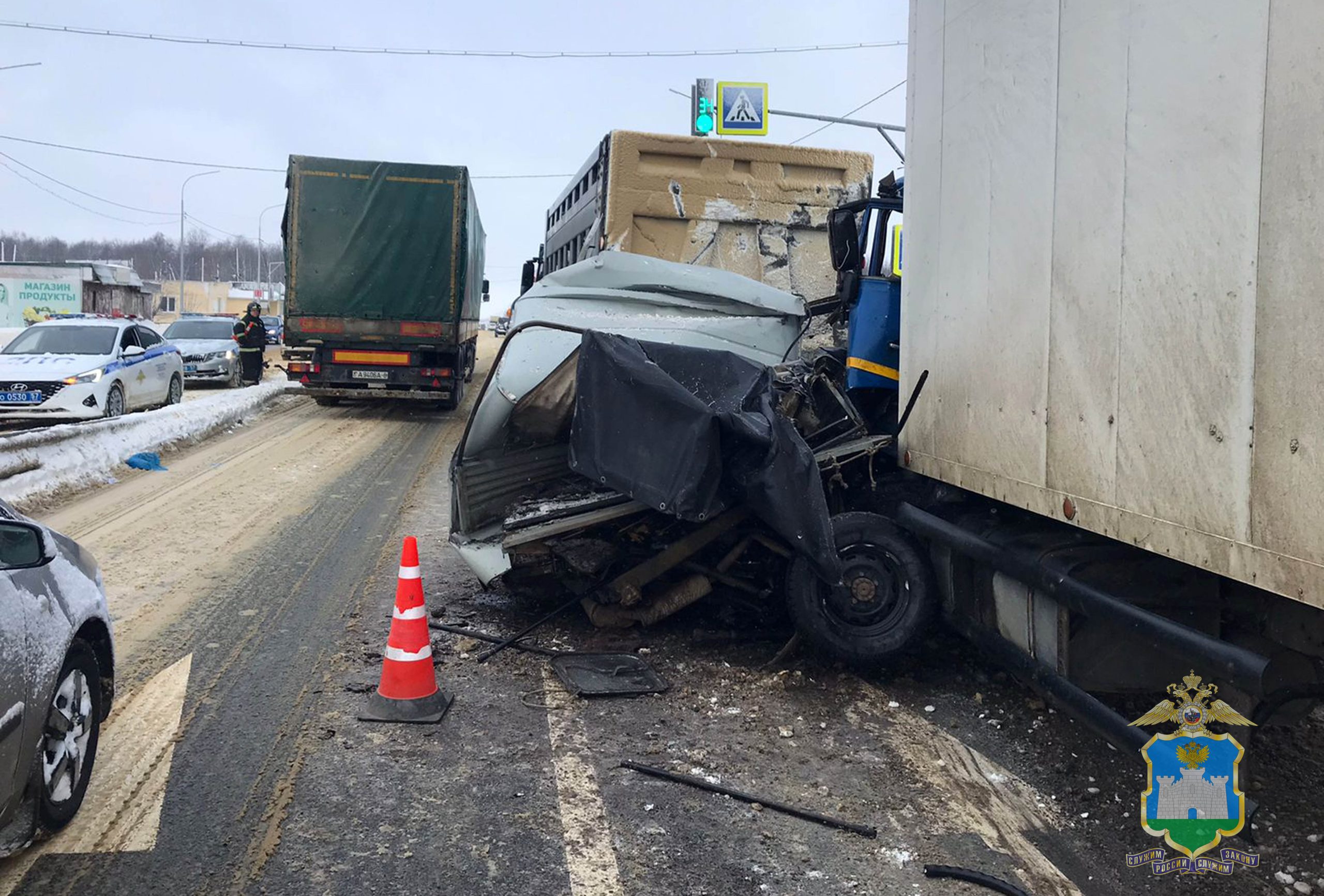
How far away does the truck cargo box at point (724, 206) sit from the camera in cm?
966

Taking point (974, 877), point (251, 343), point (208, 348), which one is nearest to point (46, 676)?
point (974, 877)

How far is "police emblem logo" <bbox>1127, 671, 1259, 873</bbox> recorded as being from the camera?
3373 mm

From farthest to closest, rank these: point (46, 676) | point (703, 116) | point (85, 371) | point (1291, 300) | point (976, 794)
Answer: point (703, 116), point (85, 371), point (976, 794), point (46, 676), point (1291, 300)

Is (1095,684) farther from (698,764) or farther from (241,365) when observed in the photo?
(241,365)

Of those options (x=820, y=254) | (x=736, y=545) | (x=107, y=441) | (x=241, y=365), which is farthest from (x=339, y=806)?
(x=241, y=365)

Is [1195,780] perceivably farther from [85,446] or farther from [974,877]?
[85,446]

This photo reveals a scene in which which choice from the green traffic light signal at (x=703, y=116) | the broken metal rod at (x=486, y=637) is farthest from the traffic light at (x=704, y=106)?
the broken metal rod at (x=486, y=637)

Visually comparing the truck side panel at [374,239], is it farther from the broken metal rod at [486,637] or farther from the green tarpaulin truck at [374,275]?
the broken metal rod at [486,637]

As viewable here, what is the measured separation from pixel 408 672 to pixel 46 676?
5.53 feet

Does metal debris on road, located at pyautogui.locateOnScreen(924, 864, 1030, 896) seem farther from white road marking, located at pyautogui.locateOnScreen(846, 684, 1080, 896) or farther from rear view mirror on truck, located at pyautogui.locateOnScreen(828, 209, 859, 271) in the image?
rear view mirror on truck, located at pyautogui.locateOnScreen(828, 209, 859, 271)

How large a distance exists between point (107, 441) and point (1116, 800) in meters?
11.4

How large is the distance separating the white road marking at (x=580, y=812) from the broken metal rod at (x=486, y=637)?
0.68m

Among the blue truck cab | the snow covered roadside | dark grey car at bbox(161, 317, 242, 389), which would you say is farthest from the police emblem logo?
dark grey car at bbox(161, 317, 242, 389)

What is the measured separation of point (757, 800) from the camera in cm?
389
